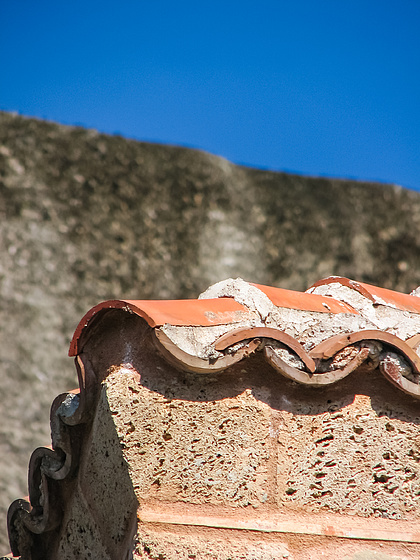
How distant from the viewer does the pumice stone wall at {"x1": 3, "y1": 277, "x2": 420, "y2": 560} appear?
106 cm

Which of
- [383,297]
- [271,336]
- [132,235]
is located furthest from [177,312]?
[132,235]

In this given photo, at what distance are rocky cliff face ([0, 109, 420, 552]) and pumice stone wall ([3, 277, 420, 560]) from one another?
78.4 inches

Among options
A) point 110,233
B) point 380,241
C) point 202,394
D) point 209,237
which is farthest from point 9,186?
point 202,394

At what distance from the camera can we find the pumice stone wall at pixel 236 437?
1064mm

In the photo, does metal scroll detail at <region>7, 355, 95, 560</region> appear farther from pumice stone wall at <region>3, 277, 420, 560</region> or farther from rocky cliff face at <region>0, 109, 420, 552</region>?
rocky cliff face at <region>0, 109, 420, 552</region>

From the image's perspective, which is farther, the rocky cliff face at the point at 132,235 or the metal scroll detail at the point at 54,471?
the rocky cliff face at the point at 132,235

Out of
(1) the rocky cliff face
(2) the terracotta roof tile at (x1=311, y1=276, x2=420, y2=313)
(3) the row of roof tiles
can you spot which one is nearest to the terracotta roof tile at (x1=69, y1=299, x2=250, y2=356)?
(3) the row of roof tiles

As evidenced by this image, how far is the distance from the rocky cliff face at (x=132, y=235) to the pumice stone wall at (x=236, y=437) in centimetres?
199

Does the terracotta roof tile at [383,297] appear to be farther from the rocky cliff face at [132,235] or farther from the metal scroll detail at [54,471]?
the rocky cliff face at [132,235]

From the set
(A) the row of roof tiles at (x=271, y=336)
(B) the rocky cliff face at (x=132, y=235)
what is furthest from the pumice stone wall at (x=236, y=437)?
(B) the rocky cliff face at (x=132, y=235)

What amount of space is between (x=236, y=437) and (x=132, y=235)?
243 centimetres

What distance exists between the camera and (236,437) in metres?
1.10

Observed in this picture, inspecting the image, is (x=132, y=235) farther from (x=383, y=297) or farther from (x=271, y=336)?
(x=271, y=336)

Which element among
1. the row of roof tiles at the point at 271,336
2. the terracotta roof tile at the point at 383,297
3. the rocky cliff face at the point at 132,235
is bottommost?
the row of roof tiles at the point at 271,336
